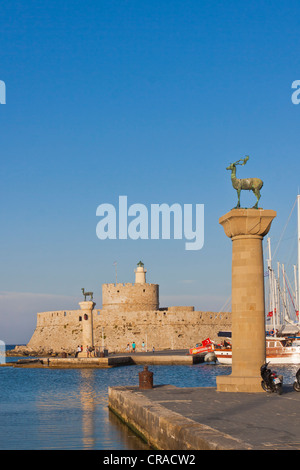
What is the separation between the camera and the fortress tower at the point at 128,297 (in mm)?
62812

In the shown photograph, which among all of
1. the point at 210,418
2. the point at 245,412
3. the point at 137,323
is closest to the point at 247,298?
the point at 245,412

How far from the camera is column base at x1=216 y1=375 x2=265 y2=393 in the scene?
15383 millimetres

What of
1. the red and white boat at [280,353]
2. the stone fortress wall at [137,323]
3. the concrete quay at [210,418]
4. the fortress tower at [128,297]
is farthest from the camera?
the fortress tower at [128,297]

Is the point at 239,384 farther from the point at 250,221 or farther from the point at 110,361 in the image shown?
the point at 110,361

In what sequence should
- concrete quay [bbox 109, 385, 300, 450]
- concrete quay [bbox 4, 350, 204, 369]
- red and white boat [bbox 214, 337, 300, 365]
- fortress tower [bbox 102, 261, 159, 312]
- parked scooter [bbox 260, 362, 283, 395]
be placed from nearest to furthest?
1. concrete quay [bbox 109, 385, 300, 450]
2. parked scooter [bbox 260, 362, 283, 395]
3. red and white boat [bbox 214, 337, 300, 365]
4. concrete quay [bbox 4, 350, 204, 369]
5. fortress tower [bbox 102, 261, 159, 312]

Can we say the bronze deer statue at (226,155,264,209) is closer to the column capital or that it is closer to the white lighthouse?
the column capital

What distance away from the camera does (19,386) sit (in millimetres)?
31766

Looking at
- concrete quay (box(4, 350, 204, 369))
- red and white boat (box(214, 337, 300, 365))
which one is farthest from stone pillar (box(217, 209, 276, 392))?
concrete quay (box(4, 350, 204, 369))

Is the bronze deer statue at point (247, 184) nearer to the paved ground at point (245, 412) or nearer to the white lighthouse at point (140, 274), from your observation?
the paved ground at point (245, 412)

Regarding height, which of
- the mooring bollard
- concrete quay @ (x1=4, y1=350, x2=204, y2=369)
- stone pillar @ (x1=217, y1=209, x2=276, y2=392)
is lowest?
concrete quay @ (x1=4, y1=350, x2=204, y2=369)

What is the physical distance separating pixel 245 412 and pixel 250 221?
19.0ft

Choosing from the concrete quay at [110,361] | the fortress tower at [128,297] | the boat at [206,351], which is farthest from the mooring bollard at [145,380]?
the fortress tower at [128,297]

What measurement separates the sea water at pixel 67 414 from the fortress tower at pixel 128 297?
26.9 m
